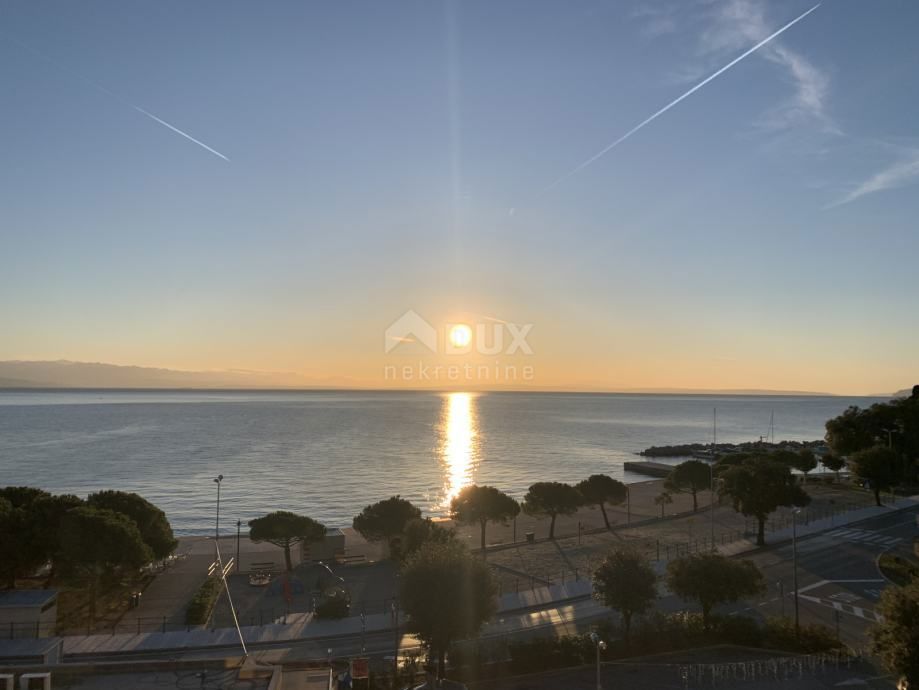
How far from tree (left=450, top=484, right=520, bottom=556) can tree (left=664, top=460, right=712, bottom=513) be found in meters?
18.7

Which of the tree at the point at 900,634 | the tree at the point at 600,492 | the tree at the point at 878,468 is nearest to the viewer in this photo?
the tree at the point at 900,634

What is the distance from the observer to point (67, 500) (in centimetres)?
3422

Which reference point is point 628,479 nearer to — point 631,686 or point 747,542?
point 747,542

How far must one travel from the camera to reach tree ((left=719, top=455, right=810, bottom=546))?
41.8 m

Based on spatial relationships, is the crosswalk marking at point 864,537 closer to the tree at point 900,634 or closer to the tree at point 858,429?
the tree at point 900,634

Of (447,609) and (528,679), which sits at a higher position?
(447,609)

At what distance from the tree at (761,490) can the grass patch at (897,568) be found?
6459 millimetres

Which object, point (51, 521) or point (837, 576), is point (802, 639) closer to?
point (837, 576)

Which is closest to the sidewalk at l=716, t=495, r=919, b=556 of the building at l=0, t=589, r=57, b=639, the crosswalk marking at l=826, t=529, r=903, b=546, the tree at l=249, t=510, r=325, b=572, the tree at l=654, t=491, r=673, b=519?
the crosswalk marking at l=826, t=529, r=903, b=546

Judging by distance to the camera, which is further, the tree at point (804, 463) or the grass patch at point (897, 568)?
the tree at point (804, 463)

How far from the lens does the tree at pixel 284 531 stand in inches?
1566

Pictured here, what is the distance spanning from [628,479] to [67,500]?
79.7 metres

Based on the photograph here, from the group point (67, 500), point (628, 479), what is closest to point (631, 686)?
point (67, 500)

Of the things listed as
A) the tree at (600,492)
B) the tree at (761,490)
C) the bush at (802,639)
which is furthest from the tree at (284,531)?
the tree at (761,490)
